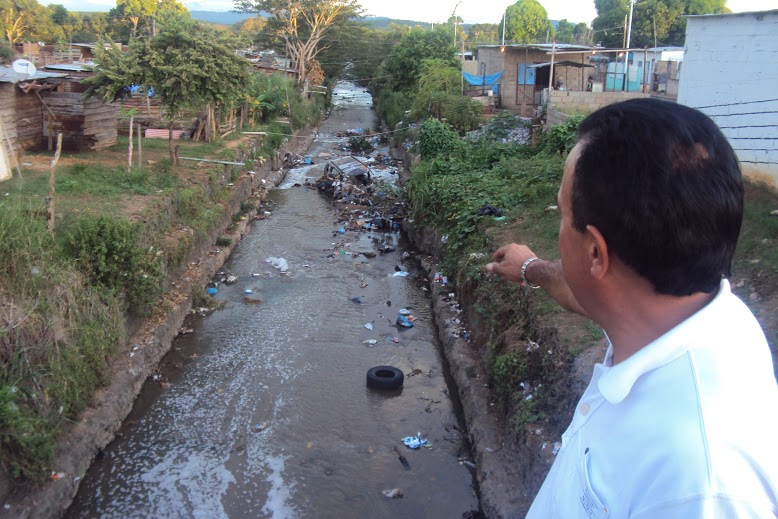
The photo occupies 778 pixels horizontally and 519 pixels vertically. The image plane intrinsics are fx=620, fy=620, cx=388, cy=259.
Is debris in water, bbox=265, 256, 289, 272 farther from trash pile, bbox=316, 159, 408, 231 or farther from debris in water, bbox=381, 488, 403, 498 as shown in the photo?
debris in water, bbox=381, 488, 403, 498

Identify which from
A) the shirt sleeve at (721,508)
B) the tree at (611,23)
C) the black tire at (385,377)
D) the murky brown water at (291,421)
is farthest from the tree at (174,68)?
the tree at (611,23)

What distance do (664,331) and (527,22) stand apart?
164 ft

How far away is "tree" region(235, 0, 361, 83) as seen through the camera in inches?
1312

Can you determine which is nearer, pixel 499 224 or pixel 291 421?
pixel 291 421

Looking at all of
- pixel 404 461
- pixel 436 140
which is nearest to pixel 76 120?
pixel 436 140

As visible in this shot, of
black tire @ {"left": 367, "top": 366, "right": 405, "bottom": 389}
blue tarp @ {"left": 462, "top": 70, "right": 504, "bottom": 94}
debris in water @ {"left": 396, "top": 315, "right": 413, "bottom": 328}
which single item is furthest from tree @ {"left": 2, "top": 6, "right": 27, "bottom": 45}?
black tire @ {"left": 367, "top": 366, "right": 405, "bottom": 389}

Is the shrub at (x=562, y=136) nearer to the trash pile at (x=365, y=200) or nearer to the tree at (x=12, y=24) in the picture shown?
the trash pile at (x=365, y=200)

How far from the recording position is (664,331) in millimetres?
1002

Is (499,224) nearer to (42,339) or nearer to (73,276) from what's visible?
(73,276)

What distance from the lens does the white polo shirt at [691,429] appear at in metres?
0.81

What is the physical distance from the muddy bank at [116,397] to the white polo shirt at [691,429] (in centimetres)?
510

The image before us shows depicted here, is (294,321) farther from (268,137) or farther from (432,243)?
(268,137)

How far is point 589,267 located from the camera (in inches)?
42.2

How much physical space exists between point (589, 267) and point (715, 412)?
322 mm
